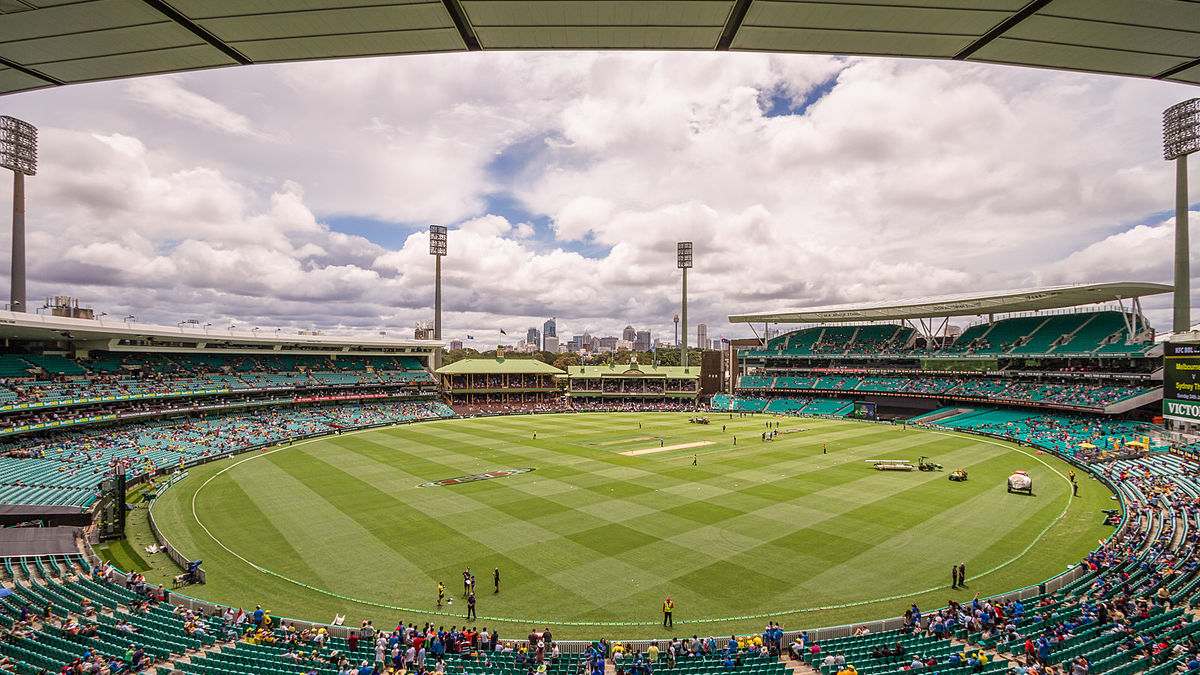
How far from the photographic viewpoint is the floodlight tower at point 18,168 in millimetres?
55781

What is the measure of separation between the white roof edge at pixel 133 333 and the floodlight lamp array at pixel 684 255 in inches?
2096

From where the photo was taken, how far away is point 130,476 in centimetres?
3650

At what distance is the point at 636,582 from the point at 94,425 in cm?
5238

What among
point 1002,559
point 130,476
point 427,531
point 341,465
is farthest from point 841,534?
point 130,476

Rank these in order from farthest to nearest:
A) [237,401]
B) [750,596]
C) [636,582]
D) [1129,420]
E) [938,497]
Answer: [237,401] → [1129,420] → [938,497] → [636,582] → [750,596]

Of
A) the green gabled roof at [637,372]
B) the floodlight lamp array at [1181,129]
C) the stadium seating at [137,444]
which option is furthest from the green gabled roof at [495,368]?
the floodlight lamp array at [1181,129]

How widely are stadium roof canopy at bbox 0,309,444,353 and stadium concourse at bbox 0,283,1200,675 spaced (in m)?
0.32

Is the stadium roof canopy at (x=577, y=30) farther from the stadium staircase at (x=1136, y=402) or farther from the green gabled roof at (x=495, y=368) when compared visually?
the green gabled roof at (x=495, y=368)

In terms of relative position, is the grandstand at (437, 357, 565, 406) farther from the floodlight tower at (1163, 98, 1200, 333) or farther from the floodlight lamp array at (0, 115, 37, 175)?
the floodlight tower at (1163, 98, 1200, 333)

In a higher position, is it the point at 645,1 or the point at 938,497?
the point at 645,1

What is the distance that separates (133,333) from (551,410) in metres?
50.8

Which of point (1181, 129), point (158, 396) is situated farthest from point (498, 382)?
point (1181, 129)

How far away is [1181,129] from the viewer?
5462 centimetres

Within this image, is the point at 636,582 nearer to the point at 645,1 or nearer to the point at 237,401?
the point at 645,1
